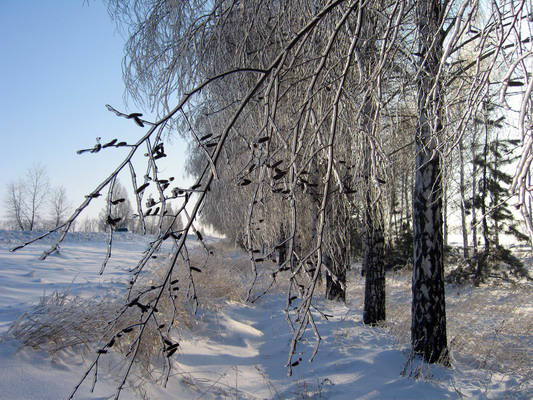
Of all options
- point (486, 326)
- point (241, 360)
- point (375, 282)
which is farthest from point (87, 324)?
point (486, 326)

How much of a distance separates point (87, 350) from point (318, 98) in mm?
2640

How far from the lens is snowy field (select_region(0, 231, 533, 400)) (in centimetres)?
276

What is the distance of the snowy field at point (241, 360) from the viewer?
9.06 feet

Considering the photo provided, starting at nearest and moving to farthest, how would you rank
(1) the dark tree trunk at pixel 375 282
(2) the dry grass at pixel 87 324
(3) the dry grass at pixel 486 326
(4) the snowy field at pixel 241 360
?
(4) the snowy field at pixel 241 360
(2) the dry grass at pixel 87 324
(3) the dry grass at pixel 486 326
(1) the dark tree trunk at pixel 375 282

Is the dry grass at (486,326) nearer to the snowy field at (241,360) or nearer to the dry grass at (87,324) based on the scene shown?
the snowy field at (241,360)

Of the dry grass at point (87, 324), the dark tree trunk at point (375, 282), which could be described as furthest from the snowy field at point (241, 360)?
the dark tree trunk at point (375, 282)

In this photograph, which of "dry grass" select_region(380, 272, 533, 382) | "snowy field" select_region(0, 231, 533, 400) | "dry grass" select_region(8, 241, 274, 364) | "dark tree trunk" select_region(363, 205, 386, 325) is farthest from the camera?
"dark tree trunk" select_region(363, 205, 386, 325)

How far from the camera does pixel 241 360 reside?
13.9 ft

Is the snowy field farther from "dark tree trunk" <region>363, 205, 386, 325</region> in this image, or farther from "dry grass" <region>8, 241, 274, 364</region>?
"dark tree trunk" <region>363, 205, 386, 325</region>

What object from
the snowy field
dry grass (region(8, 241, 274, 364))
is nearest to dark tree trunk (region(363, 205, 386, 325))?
the snowy field

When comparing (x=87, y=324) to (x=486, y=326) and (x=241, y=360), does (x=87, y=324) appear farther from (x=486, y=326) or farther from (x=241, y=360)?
(x=486, y=326)

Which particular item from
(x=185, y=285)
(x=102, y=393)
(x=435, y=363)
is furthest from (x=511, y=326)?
(x=102, y=393)

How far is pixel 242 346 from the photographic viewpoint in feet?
15.6

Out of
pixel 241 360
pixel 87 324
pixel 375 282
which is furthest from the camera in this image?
pixel 375 282
